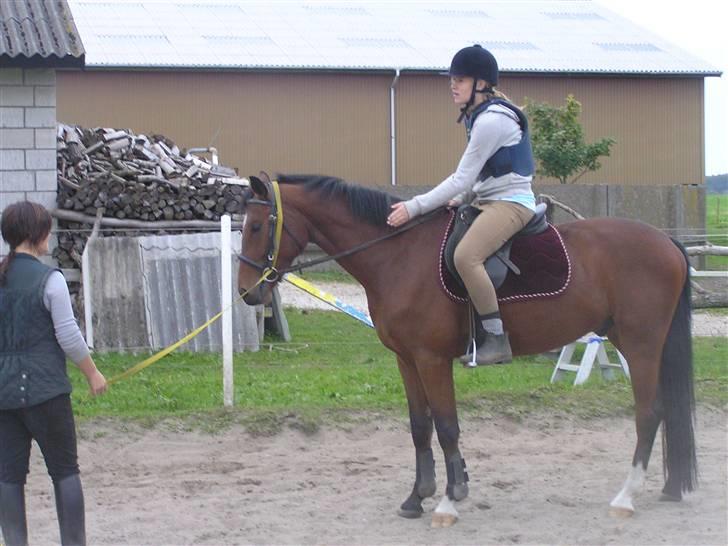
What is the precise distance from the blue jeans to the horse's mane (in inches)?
83.7

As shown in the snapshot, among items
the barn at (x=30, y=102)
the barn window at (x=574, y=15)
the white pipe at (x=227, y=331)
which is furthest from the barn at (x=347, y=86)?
the white pipe at (x=227, y=331)

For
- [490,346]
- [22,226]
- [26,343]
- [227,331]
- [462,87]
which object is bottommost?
[227,331]

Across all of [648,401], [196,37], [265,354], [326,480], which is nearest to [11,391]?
[326,480]

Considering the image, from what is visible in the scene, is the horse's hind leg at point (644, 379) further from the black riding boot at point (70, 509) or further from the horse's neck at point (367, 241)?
Result: the black riding boot at point (70, 509)

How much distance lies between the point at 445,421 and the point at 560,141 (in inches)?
779

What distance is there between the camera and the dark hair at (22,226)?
501cm

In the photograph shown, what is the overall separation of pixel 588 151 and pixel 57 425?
2194 cm

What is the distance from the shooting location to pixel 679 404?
6.51m

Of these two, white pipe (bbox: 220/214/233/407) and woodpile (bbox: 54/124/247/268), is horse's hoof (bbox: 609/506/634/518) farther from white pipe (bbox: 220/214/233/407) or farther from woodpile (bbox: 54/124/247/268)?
woodpile (bbox: 54/124/247/268)

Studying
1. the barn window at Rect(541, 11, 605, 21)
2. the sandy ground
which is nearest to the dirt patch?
the sandy ground

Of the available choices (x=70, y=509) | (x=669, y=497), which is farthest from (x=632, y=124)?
(x=70, y=509)

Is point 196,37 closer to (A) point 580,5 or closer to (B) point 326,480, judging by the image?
(A) point 580,5

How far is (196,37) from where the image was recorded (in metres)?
28.0

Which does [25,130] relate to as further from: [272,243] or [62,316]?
[62,316]
